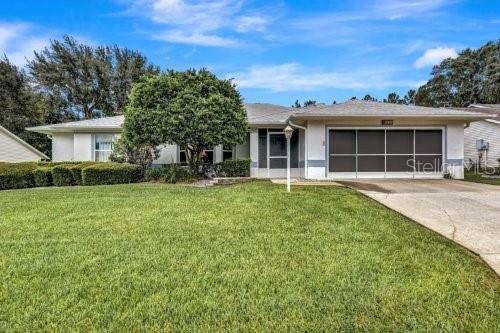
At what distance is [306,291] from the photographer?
3.80 meters

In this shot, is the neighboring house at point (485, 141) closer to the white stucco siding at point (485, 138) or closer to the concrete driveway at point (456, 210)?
the white stucco siding at point (485, 138)

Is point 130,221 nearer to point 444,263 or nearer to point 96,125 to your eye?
point 444,263

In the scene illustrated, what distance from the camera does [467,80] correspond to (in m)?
41.3

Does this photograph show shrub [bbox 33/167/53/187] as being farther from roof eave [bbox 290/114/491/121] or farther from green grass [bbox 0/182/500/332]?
roof eave [bbox 290/114/491/121]

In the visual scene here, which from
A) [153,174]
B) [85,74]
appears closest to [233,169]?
[153,174]

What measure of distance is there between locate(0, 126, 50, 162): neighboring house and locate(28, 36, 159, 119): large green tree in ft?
43.0

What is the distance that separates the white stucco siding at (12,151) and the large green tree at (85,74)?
13188mm

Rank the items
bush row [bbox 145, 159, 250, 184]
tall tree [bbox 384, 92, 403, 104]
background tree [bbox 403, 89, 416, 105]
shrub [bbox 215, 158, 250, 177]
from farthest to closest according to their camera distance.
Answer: tall tree [bbox 384, 92, 403, 104] < background tree [bbox 403, 89, 416, 105] < shrub [bbox 215, 158, 250, 177] < bush row [bbox 145, 159, 250, 184]

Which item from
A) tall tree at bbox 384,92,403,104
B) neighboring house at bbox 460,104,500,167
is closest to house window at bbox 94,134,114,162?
neighboring house at bbox 460,104,500,167

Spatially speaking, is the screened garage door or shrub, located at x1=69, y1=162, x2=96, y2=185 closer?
shrub, located at x1=69, y1=162, x2=96, y2=185

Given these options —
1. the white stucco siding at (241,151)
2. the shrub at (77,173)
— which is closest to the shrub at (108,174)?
the shrub at (77,173)

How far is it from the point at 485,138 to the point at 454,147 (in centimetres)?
957

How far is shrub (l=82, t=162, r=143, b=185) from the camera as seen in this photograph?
15062 millimetres

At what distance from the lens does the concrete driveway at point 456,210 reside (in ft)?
18.3
